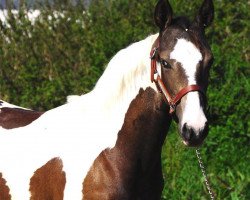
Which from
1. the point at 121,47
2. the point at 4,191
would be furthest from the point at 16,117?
the point at 121,47

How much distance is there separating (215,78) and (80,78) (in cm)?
215

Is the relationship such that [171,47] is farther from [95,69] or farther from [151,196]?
[95,69]

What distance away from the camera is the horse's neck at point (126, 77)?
482 cm

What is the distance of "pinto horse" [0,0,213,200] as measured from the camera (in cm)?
461

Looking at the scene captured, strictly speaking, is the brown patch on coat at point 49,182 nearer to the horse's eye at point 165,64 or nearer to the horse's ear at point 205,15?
the horse's eye at point 165,64

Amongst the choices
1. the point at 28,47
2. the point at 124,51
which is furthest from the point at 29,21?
the point at 124,51

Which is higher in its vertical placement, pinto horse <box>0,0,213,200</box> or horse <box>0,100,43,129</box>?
horse <box>0,100,43,129</box>

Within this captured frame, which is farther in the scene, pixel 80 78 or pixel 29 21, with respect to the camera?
pixel 29 21

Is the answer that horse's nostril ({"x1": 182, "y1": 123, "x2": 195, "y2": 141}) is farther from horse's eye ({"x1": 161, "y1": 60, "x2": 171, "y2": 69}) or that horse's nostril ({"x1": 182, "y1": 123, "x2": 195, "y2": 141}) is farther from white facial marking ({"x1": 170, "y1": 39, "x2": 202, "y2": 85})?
horse's eye ({"x1": 161, "y1": 60, "x2": 171, "y2": 69})

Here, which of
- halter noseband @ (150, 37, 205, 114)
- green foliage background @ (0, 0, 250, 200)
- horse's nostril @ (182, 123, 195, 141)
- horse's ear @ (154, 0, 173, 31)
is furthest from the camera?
green foliage background @ (0, 0, 250, 200)

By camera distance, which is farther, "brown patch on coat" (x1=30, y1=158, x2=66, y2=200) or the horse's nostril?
"brown patch on coat" (x1=30, y1=158, x2=66, y2=200)

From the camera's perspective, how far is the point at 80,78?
10.4 m

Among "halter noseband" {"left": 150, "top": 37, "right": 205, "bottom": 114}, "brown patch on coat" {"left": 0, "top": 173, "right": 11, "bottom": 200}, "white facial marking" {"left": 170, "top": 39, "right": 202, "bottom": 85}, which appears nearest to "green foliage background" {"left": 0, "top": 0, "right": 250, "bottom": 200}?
"brown patch on coat" {"left": 0, "top": 173, "right": 11, "bottom": 200}

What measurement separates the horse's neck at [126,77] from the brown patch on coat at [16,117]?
826mm
